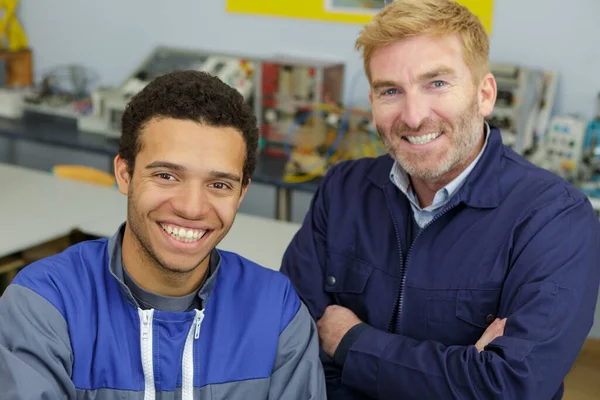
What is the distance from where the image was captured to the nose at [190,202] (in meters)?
1.48

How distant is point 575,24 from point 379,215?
1.86 m

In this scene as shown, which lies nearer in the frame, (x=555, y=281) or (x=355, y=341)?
(x=555, y=281)

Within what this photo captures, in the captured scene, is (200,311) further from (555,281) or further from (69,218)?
(69,218)

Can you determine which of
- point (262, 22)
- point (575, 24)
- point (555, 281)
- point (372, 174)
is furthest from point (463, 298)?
point (262, 22)

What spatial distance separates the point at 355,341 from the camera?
1.80 m

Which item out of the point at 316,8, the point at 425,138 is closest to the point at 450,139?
the point at 425,138

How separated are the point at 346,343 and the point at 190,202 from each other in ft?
1.82

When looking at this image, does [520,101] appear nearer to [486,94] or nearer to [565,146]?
[565,146]

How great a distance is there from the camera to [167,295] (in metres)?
1.58

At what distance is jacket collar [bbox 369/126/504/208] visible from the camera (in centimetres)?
181

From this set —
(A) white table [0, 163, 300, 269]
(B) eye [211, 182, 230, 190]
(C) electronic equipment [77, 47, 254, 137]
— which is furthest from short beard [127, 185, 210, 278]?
(C) electronic equipment [77, 47, 254, 137]

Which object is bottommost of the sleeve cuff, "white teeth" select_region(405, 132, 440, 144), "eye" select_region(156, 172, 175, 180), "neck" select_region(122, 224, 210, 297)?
the sleeve cuff

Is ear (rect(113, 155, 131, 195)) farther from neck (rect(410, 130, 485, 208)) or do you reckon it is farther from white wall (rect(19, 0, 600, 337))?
white wall (rect(19, 0, 600, 337))

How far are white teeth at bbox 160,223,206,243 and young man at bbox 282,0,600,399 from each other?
19.3 inches
